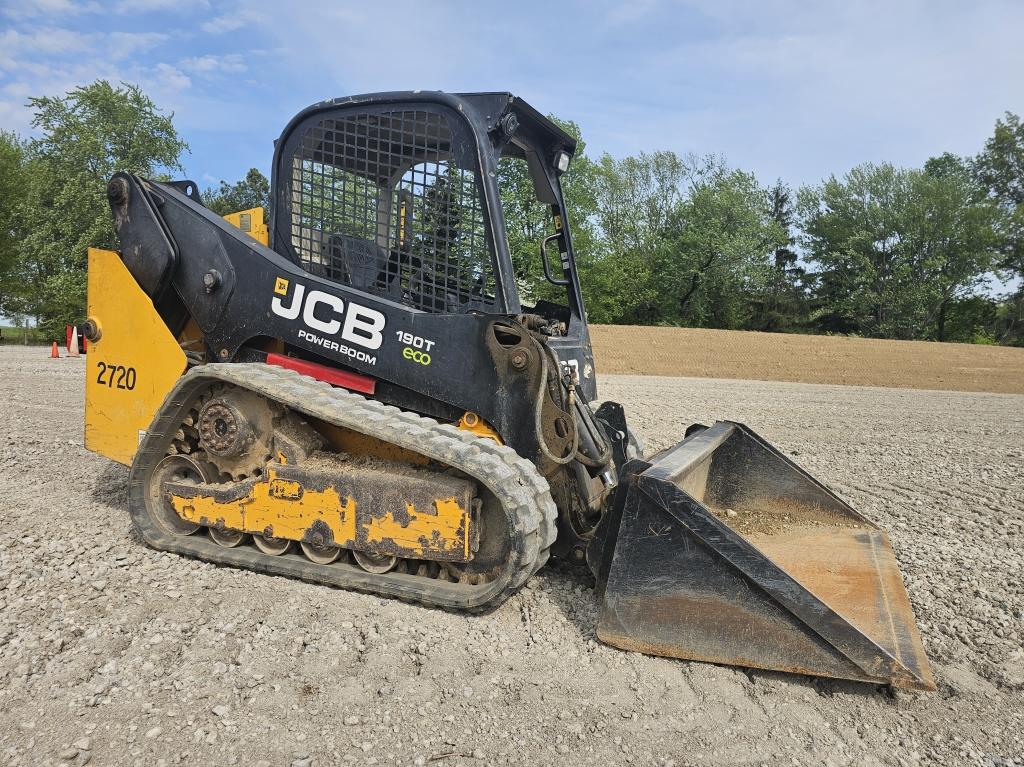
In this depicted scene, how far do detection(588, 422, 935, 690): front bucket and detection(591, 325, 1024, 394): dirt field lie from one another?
21961 mm

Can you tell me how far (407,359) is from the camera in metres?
3.73

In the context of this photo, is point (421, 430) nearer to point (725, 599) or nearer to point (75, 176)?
point (725, 599)

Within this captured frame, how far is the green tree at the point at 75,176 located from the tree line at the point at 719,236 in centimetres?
7

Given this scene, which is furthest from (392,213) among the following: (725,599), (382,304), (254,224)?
(725,599)

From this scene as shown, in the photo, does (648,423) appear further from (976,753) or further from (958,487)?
(976,753)

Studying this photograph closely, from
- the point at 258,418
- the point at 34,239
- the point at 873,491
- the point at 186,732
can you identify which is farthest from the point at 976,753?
the point at 34,239

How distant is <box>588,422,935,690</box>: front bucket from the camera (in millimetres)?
2693

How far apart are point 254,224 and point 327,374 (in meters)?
Answer: 1.24

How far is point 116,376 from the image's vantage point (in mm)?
4488

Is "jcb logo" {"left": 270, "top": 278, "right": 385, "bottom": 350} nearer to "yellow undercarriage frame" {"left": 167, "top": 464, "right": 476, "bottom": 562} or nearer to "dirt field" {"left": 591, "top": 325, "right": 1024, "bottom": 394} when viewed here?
"yellow undercarriage frame" {"left": 167, "top": 464, "right": 476, "bottom": 562}

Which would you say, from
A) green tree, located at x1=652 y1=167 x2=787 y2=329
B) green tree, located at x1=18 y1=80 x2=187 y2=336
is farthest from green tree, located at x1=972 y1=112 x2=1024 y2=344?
green tree, located at x1=18 y1=80 x2=187 y2=336

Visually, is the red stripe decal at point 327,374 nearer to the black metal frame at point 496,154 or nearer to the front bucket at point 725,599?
the black metal frame at point 496,154

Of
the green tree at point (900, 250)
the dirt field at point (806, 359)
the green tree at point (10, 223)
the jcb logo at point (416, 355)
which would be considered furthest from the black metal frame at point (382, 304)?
the green tree at point (900, 250)

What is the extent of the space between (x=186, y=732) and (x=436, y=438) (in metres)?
1.45
